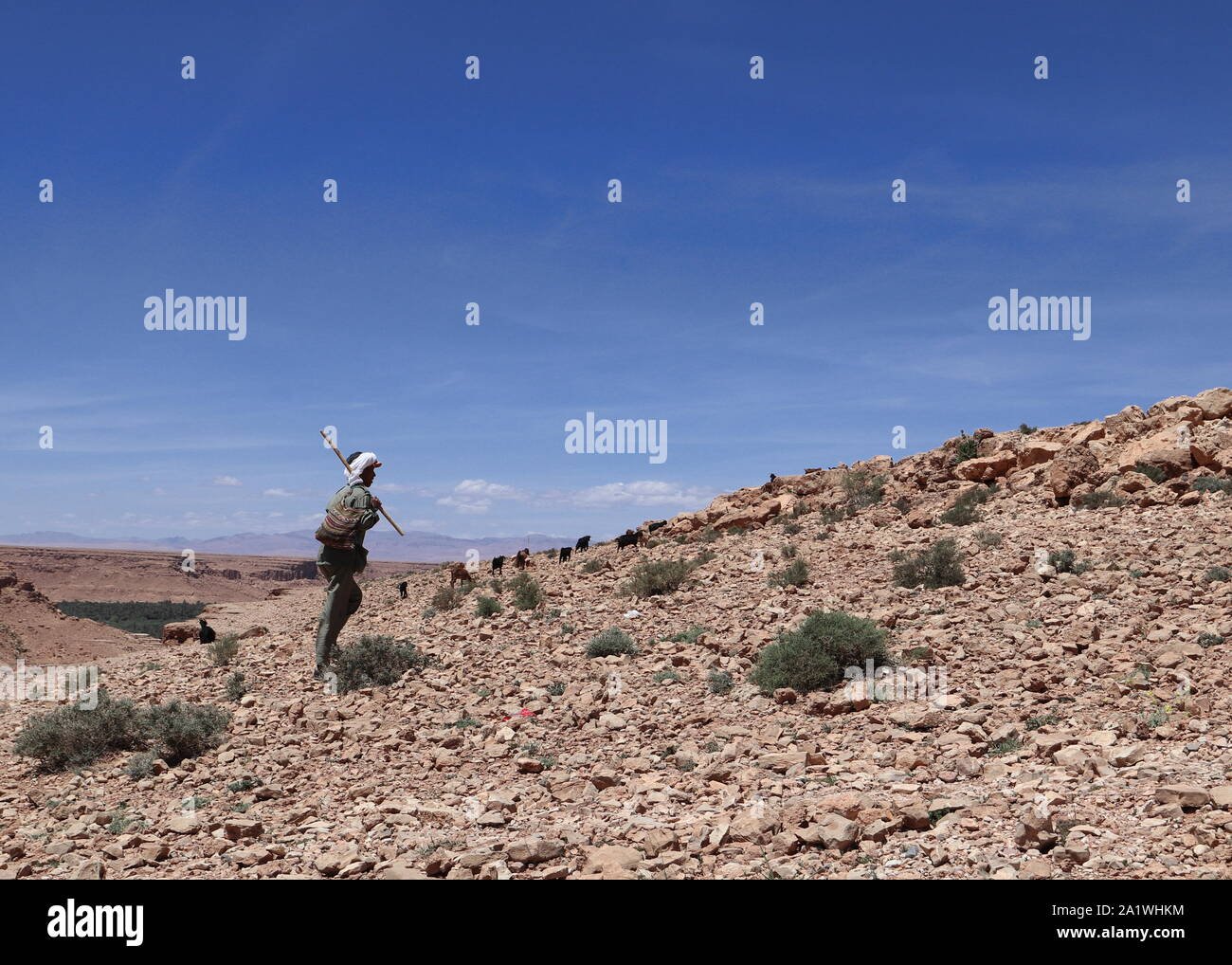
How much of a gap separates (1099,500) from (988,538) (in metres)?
3.40

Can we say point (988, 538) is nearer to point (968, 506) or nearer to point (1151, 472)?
point (968, 506)

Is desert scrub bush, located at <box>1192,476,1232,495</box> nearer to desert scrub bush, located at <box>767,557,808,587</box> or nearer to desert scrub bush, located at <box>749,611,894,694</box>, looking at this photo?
desert scrub bush, located at <box>767,557,808,587</box>

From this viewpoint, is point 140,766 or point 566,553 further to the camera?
point 566,553

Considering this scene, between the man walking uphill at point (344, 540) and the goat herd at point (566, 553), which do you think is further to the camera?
the goat herd at point (566, 553)

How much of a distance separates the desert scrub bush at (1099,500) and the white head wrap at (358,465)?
13662 millimetres

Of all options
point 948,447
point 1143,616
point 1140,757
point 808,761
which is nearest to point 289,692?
point 808,761

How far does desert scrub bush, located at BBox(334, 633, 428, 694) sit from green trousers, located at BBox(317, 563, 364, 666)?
0.23 meters

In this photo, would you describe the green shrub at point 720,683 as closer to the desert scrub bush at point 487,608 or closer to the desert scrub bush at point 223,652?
the desert scrub bush at point 487,608

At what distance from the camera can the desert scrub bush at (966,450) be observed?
79.6 feet

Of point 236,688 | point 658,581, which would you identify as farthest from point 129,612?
point 236,688

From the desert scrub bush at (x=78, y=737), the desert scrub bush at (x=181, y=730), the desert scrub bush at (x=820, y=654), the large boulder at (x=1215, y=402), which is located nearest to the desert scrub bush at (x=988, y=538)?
the desert scrub bush at (x=820, y=654)

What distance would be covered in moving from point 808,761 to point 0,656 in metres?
24.9

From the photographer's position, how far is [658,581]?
17016 mm

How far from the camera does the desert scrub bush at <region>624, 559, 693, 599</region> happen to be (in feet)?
55.7
